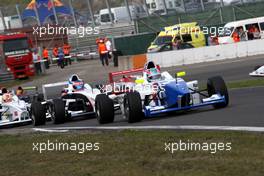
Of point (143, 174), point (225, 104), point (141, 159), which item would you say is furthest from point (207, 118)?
point (143, 174)

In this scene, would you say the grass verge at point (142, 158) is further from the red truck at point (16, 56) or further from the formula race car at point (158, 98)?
the red truck at point (16, 56)

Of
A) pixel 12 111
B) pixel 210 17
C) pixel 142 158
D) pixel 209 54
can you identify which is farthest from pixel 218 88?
→ pixel 210 17

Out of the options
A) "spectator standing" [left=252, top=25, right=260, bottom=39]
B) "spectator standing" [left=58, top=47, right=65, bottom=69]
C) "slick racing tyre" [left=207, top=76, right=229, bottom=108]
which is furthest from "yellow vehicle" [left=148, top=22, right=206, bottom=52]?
"slick racing tyre" [left=207, top=76, right=229, bottom=108]

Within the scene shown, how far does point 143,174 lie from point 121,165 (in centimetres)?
93

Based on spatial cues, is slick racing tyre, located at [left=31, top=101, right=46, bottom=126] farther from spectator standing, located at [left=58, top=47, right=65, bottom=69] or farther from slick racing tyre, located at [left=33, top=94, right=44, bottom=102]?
spectator standing, located at [left=58, top=47, right=65, bottom=69]

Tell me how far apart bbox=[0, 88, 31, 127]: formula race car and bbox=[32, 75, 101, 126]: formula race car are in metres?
0.74

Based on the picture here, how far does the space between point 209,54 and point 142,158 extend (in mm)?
24786

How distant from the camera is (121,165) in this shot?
9.20 meters

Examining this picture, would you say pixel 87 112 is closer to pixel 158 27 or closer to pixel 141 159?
pixel 141 159

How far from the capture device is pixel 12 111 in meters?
19.4

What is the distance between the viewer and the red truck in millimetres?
42938

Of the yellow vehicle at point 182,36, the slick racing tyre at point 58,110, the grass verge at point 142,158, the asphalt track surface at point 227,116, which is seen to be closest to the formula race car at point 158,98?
the asphalt track surface at point 227,116

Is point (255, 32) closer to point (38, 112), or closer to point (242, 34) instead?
point (242, 34)

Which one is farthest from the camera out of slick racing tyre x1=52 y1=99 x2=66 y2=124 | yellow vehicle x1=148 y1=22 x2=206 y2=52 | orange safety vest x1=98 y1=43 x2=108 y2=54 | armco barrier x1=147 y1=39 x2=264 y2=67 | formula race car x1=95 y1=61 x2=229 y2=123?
orange safety vest x1=98 y1=43 x2=108 y2=54
